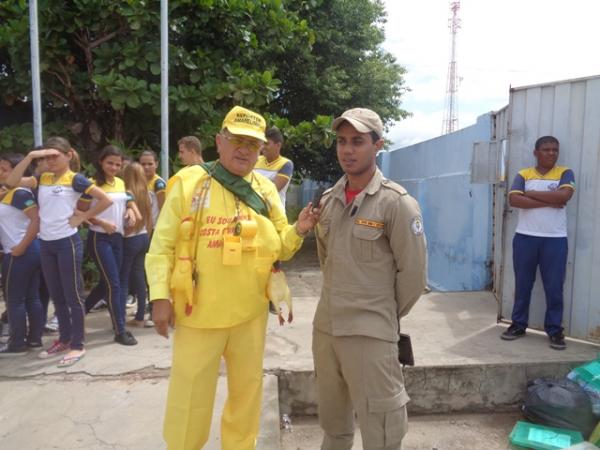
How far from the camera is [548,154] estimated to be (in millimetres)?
4172

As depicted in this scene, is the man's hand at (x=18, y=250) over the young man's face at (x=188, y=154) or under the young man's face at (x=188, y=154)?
under

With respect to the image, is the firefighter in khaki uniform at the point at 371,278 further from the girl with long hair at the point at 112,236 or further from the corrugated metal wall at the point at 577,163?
the corrugated metal wall at the point at 577,163

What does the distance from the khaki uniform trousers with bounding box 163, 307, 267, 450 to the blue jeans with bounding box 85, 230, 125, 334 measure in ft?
6.70

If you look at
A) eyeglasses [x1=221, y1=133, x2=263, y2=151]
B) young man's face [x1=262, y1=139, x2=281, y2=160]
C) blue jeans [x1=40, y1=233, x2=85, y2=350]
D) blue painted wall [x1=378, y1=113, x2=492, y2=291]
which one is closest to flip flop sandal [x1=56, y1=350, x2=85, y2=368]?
blue jeans [x1=40, y1=233, x2=85, y2=350]

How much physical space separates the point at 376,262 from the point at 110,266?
9.21ft

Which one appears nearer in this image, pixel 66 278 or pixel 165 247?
pixel 165 247

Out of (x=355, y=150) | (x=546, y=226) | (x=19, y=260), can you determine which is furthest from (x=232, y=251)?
(x=546, y=226)

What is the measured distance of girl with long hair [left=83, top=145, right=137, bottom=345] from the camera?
418cm

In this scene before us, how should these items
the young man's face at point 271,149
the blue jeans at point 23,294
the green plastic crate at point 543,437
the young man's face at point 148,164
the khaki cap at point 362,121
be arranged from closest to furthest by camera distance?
the khaki cap at point 362,121 < the green plastic crate at point 543,437 < the blue jeans at point 23,294 < the young man's face at point 148,164 < the young man's face at point 271,149

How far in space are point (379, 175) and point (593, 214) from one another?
2904mm

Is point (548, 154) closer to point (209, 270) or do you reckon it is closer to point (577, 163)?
point (577, 163)

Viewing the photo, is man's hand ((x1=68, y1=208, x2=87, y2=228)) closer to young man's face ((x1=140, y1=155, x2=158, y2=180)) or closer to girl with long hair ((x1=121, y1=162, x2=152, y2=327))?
girl with long hair ((x1=121, y1=162, x2=152, y2=327))

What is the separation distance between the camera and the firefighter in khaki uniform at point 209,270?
2.29 meters

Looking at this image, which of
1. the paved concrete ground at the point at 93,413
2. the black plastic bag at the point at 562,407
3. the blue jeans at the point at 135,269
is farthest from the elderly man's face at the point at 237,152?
the black plastic bag at the point at 562,407
